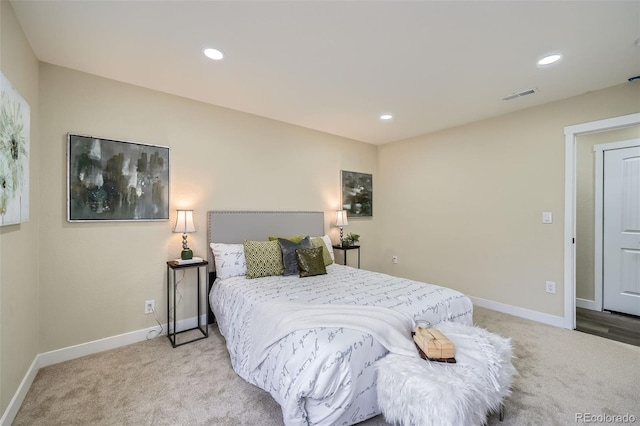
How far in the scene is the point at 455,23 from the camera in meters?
1.85

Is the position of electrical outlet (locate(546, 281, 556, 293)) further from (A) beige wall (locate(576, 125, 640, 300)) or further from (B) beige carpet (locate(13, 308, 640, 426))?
(A) beige wall (locate(576, 125, 640, 300))

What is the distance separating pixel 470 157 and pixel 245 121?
3.12m

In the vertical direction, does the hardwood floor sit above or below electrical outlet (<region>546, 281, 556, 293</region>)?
below

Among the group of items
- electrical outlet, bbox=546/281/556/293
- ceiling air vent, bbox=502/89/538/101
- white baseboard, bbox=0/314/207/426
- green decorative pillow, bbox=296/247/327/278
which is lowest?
white baseboard, bbox=0/314/207/426

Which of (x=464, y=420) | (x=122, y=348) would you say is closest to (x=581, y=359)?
(x=464, y=420)

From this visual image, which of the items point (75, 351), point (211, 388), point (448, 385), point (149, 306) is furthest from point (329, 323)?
point (75, 351)

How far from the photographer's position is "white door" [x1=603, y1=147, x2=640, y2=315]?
3381 mm

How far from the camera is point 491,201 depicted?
3.68 metres

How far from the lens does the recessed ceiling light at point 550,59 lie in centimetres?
224

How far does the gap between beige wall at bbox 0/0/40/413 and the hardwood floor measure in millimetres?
4977

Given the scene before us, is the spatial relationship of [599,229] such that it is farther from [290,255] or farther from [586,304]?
[290,255]

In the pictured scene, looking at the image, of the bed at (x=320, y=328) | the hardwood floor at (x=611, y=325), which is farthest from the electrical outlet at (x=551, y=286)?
the bed at (x=320, y=328)

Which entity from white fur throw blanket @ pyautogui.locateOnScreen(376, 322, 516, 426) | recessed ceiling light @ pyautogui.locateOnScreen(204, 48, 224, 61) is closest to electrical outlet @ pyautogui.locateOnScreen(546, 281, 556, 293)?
white fur throw blanket @ pyautogui.locateOnScreen(376, 322, 516, 426)

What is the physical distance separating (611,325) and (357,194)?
3.52m
